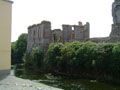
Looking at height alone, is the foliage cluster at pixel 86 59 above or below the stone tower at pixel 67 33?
below

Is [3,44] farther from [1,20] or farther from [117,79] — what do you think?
[117,79]

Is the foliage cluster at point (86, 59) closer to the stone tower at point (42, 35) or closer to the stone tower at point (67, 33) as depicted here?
the stone tower at point (67, 33)

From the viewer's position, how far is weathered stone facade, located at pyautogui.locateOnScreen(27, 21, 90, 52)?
3384 cm

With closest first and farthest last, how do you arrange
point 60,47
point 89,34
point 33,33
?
point 60,47 → point 89,34 → point 33,33

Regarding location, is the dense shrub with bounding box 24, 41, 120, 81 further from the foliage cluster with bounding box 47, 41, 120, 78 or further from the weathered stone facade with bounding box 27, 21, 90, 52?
the weathered stone facade with bounding box 27, 21, 90, 52

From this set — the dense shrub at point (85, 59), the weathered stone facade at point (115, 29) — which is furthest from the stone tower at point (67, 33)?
the dense shrub at point (85, 59)

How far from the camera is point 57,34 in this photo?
1471 inches

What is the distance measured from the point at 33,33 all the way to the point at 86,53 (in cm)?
2037

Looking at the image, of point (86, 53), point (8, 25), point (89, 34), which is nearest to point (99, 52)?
point (86, 53)

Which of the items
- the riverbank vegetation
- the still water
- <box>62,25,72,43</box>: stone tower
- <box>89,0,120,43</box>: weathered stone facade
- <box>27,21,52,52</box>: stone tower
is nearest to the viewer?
the still water

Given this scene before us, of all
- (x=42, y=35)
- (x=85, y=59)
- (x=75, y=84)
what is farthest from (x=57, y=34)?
(x=75, y=84)

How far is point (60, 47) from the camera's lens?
28.5 meters

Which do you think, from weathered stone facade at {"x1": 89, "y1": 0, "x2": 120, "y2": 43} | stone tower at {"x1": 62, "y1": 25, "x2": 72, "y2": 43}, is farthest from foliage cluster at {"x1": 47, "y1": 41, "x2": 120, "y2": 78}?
stone tower at {"x1": 62, "y1": 25, "x2": 72, "y2": 43}

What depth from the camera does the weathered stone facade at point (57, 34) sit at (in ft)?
111
